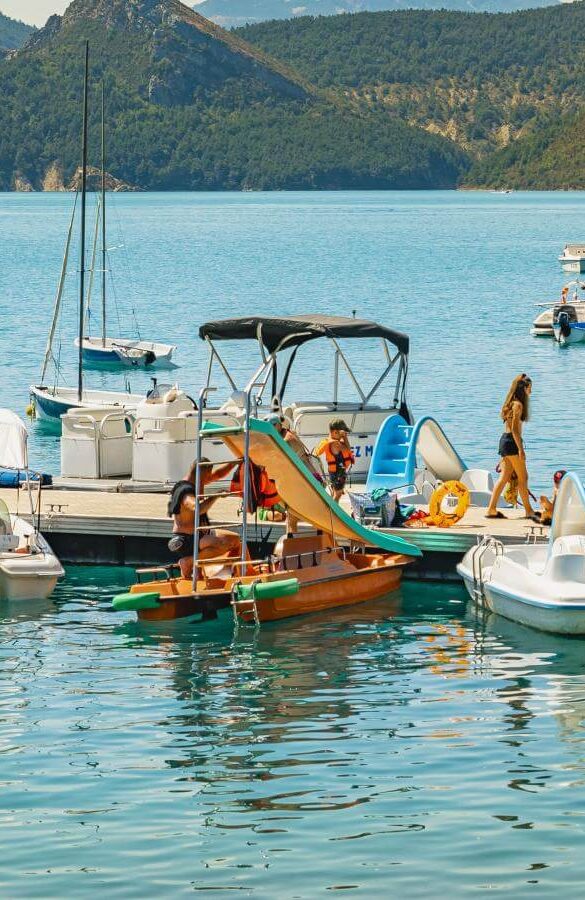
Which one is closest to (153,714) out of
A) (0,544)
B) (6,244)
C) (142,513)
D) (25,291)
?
→ (0,544)

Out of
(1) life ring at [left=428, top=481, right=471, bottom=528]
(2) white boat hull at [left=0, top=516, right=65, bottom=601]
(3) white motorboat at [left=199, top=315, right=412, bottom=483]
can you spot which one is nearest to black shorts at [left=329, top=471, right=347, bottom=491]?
(1) life ring at [left=428, top=481, right=471, bottom=528]

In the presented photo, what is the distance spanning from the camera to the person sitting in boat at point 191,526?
59.2ft

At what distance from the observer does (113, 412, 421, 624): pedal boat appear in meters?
17.3

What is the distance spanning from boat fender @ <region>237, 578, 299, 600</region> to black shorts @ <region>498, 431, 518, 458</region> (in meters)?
4.30

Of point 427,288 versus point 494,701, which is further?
point 427,288

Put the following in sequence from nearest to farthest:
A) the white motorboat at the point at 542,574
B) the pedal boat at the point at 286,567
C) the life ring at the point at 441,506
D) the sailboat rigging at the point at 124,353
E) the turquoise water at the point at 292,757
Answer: the turquoise water at the point at 292,757 → the white motorboat at the point at 542,574 → the pedal boat at the point at 286,567 → the life ring at the point at 441,506 → the sailboat rigging at the point at 124,353

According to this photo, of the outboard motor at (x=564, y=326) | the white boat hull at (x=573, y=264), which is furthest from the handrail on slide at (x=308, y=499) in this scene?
the white boat hull at (x=573, y=264)

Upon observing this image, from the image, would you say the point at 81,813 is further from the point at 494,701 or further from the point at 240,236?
the point at 240,236

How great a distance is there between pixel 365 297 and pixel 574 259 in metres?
19.4

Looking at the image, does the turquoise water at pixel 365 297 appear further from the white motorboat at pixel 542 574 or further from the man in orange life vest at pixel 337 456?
the white motorboat at pixel 542 574

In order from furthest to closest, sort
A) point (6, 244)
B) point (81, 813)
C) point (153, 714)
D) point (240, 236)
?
point (240, 236), point (6, 244), point (153, 714), point (81, 813)

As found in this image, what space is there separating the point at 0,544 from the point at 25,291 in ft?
230

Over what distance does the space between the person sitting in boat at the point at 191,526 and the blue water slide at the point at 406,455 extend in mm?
3908

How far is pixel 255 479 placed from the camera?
1884 centimetres
